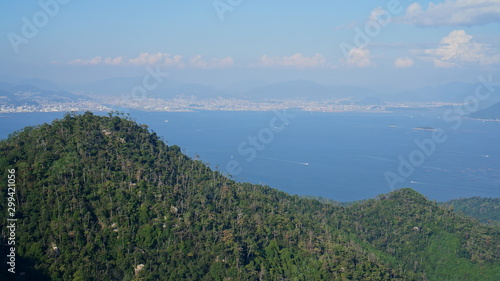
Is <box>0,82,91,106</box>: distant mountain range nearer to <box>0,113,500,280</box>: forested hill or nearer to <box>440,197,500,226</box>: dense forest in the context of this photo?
<box>0,113,500,280</box>: forested hill

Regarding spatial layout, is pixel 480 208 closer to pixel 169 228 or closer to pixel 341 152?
pixel 341 152

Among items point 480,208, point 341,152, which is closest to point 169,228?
point 480,208

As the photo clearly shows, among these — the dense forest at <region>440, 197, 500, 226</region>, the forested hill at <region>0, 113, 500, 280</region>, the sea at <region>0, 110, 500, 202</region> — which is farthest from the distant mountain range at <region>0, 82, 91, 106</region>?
the dense forest at <region>440, 197, 500, 226</region>

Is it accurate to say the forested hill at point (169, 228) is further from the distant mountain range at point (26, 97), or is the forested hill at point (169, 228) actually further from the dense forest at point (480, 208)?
the distant mountain range at point (26, 97)

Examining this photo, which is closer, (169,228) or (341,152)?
(169,228)

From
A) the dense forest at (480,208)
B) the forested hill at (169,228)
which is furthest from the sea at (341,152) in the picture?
the forested hill at (169,228)

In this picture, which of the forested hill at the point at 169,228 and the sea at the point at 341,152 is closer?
the forested hill at the point at 169,228
